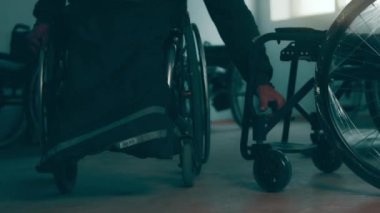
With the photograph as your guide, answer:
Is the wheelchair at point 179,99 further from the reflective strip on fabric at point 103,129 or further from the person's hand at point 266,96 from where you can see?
the person's hand at point 266,96

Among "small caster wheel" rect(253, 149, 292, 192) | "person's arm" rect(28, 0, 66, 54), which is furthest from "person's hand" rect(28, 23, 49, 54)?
"small caster wheel" rect(253, 149, 292, 192)

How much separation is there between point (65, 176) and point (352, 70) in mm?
870

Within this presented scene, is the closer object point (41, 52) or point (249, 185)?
point (41, 52)

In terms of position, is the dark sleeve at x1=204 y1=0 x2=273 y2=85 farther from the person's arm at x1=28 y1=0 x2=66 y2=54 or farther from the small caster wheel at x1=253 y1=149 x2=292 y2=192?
the person's arm at x1=28 y1=0 x2=66 y2=54

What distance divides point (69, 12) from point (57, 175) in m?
0.44

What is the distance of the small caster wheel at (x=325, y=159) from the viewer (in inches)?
81.8

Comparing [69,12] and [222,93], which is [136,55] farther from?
[222,93]

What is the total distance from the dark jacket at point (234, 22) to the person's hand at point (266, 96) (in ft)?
0.06

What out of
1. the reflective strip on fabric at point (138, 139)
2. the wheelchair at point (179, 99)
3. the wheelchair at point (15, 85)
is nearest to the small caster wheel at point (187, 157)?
the wheelchair at point (179, 99)

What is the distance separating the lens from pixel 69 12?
168 centimetres

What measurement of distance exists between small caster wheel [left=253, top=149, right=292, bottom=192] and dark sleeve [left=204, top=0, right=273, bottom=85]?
0.67 feet

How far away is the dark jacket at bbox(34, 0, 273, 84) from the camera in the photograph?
175 centimetres

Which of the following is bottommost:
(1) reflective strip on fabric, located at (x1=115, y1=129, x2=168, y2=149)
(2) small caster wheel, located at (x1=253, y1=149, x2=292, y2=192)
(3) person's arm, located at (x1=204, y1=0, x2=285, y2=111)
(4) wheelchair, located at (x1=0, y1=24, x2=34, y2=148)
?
(4) wheelchair, located at (x1=0, y1=24, x2=34, y2=148)

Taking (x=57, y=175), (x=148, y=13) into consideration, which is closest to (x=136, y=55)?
(x=148, y=13)
